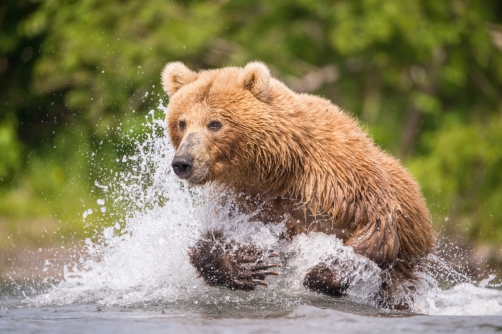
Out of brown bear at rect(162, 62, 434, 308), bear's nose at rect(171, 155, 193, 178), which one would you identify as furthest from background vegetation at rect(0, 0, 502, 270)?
bear's nose at rect(171, 155, 193, 178)

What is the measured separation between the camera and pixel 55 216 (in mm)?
12133

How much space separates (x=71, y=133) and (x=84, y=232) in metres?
2.22

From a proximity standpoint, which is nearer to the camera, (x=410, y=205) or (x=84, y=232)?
(x=410, y=205)

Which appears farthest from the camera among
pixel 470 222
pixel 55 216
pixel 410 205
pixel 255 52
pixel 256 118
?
pixel 255 52

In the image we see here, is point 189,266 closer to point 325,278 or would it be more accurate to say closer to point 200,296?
point 200,296

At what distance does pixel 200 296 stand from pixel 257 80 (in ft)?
4.98

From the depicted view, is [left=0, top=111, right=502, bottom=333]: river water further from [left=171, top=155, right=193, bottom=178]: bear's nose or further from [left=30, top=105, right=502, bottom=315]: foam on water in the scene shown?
[left=171, top=155, right=193, bottom=178]: bear's nose

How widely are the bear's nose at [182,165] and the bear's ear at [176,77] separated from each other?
34.9 inches

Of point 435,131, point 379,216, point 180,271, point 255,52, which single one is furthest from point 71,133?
point 379,216

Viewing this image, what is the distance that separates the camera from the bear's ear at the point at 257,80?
18.7 feet

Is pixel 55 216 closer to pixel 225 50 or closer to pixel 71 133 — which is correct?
pixel 71 133

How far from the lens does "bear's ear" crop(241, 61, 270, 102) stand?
5707 millimetres

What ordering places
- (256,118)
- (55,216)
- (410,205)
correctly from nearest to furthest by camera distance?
(256,118) < (410,205) < (55,216)

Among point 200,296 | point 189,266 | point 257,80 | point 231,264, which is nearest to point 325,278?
point 231,264
